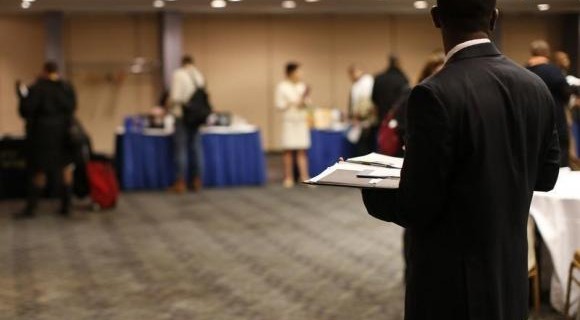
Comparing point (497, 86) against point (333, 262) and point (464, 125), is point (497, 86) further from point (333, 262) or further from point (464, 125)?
point (333, 262)

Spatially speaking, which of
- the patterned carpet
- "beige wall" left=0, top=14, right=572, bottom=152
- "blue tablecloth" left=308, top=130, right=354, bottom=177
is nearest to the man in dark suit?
the patterned carpet

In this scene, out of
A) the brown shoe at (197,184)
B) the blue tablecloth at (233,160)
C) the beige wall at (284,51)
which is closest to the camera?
the brown shoe at (197,184)

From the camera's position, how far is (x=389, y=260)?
6.21 m

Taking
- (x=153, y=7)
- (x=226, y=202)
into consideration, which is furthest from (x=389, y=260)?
(x=153, y=7)

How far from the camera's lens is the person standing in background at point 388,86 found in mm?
8859

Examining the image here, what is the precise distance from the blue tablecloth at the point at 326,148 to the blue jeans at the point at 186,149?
1.46 metres

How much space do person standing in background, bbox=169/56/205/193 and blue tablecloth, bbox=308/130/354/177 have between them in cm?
146

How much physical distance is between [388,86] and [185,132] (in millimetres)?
2341

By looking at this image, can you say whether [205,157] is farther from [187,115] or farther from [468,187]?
[468,187]

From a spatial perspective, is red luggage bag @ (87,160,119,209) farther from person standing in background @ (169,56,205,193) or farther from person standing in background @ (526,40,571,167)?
person standing in background @ (526,40,571,167)

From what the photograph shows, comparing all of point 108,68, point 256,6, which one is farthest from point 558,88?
point 108,68

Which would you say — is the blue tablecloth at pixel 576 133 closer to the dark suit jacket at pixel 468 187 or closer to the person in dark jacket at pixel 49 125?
the person in dark jacket at pixel 49 125

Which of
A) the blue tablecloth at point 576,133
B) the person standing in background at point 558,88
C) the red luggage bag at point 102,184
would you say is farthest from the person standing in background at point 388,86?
the blue tablecloth at point 576,133

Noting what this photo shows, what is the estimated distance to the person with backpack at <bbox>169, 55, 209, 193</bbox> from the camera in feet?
31.7
